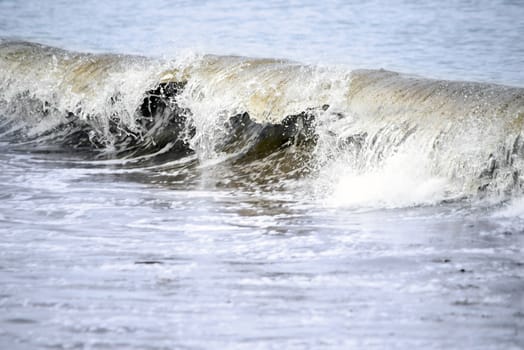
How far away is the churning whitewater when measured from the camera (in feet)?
26.1

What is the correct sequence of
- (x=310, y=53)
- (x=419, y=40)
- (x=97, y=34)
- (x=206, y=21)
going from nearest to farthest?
(x=310, y=53) → (x=419, y=40) → (x=97, y=34) → (x=206, y=21)

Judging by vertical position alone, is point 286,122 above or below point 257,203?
above

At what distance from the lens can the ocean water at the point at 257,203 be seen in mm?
4676

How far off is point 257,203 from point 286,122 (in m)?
2.47

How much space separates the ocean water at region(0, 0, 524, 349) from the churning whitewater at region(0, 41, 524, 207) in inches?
1.0

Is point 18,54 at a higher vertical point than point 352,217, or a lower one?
higher

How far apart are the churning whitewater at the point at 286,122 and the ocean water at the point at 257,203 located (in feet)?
0.09

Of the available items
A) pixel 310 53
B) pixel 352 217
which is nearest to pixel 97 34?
pixel 310 53

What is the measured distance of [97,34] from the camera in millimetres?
23203

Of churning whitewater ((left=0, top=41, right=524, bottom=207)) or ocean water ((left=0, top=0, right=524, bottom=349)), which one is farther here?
churning whitewater ((left=0, top=41, right=524, bottom=207))

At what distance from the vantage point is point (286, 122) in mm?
10109

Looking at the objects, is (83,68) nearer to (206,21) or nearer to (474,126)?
(474,126)

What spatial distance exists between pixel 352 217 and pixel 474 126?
2.02 metres

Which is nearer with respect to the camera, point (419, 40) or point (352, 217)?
point (352, 217)
